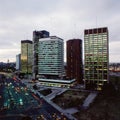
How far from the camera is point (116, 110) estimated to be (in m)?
78.2

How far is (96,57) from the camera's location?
13738 centimetres

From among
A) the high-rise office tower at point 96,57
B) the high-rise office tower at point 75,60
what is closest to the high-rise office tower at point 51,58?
the high-rise office tower at point 75,60

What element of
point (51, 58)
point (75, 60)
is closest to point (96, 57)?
point (75, 60)

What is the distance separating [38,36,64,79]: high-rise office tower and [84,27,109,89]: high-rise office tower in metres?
47.2

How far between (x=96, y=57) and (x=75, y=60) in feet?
128

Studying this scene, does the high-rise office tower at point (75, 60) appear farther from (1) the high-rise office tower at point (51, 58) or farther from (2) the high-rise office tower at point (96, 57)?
(2) the high-rise office tower at point (96, 57)

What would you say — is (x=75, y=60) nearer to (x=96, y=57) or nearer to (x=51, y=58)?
(x=51, y=58)

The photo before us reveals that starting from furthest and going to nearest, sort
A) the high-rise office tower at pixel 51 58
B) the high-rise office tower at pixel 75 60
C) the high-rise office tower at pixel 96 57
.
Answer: the high-rise office tower at pixel 51 58 → the high-rise office tower at pixel 75 60 → the high-rise office tower at pixel 96 57

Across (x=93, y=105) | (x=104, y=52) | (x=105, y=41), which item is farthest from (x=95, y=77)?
(x=93, y=105)

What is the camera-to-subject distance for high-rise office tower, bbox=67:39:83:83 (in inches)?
6693

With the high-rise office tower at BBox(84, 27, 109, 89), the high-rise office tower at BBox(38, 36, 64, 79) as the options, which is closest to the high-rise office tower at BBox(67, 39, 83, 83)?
the high-rise office tower at BBox(38, 36, 64, 79)

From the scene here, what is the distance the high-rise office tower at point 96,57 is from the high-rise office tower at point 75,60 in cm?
3084

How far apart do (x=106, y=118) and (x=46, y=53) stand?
428 ft

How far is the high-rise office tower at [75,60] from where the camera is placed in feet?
558
